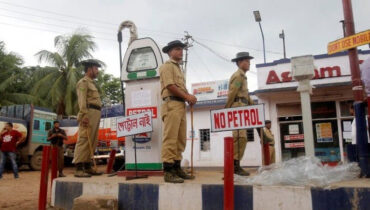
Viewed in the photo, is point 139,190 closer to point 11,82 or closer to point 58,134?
point 58,134

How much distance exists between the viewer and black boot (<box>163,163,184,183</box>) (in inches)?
144

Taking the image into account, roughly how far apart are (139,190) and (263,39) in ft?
61.5

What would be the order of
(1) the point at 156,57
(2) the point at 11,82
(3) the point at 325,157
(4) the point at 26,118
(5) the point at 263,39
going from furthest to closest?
(2) the point at 11,82
(5) the point at 263,39
(4) the point at 26,118
(3) the point at 325,157
(1) the point at 156,57

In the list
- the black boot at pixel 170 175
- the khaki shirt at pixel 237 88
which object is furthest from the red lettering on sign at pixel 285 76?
the black boot at pixel 170 175

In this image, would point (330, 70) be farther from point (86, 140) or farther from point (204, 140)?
point (86, 140)

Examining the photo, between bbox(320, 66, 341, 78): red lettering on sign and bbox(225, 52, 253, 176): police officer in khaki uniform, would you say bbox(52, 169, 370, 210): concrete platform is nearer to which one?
bbox(225, 52, 253, 176): police officer in khaki uniform

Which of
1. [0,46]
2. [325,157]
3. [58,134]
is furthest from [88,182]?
[0,46]

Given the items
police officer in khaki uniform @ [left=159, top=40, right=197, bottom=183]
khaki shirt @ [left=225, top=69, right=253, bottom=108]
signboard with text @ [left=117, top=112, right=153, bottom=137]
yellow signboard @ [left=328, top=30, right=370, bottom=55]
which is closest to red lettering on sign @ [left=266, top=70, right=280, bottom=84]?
yellow signboard @ [left=328, top=30, right=370, bottom=55]

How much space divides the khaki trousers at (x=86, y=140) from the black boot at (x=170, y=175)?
6.00ft

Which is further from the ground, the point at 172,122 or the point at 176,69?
the point at 176,69

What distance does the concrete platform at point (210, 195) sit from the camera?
272 cm

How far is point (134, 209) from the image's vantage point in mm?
3797

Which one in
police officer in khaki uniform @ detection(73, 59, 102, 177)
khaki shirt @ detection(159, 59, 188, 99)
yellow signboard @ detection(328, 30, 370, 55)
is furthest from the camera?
yellow signboard @ detection(328, 30, 370, 55)

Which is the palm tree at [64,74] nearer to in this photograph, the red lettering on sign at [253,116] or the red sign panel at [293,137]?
the red sign panel at [293,137]
